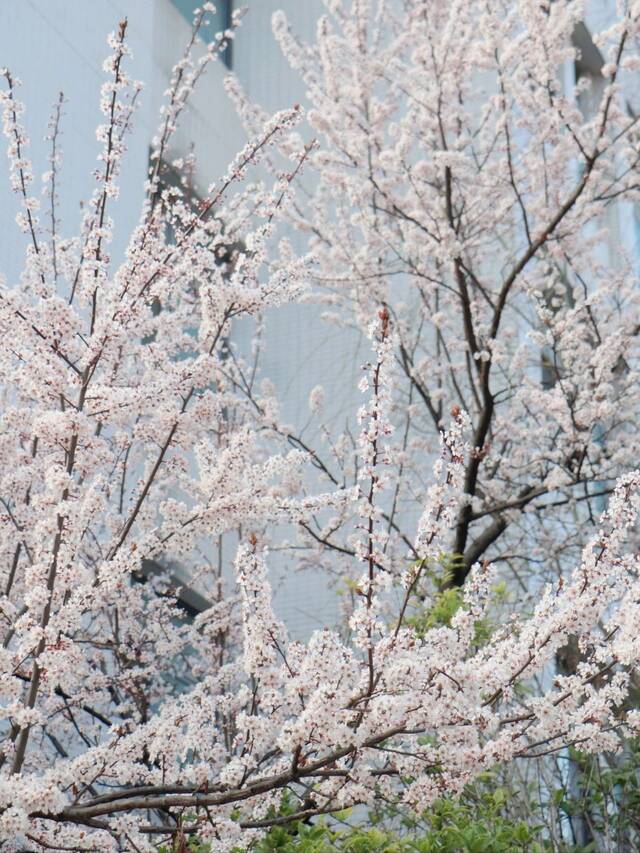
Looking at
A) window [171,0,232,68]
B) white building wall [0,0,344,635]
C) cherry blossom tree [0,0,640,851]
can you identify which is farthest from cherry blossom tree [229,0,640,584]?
cherry blossom tree [0,0,640,851]

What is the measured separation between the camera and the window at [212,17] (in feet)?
30.0

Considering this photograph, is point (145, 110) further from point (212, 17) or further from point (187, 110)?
point (212, 17)

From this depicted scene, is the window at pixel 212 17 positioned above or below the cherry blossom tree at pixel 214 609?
above

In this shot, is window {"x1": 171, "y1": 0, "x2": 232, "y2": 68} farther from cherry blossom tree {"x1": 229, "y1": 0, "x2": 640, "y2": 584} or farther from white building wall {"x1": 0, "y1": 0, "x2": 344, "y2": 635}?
cherry blossom tree {"x1": 229, "y1": 0, "x2": 640, "y2": 584}

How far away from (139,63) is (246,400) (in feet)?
8.89

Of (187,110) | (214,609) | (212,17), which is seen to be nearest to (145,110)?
(187,110)

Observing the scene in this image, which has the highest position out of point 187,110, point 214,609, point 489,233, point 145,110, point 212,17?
point 212,17

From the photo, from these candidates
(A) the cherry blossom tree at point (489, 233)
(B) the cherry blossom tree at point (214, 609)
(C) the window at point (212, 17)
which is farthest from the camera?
(C) the window at point (212, 17)

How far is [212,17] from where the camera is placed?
9625 mm

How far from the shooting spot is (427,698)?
267cm

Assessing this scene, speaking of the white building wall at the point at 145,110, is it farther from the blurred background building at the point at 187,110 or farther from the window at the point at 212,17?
the window at the point at 212,17

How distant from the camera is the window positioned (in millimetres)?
9156

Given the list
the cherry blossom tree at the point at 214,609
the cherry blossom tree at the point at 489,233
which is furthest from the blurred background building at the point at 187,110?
the cherry blossom tree at the point at 214,609

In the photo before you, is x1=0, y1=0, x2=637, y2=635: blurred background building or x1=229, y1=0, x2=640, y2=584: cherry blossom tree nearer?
x1=229, y1=0, x2=640, y2=584: cherry blossom tree
